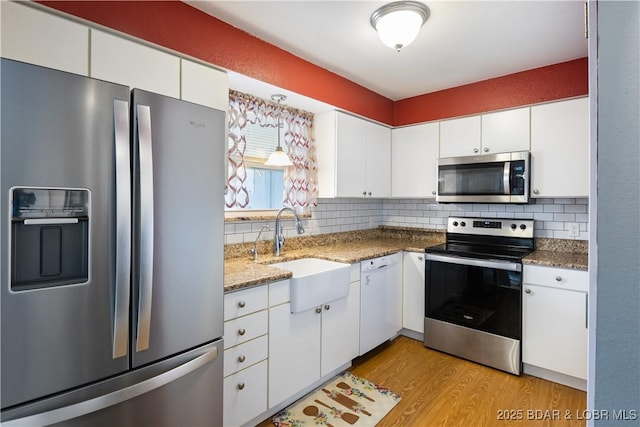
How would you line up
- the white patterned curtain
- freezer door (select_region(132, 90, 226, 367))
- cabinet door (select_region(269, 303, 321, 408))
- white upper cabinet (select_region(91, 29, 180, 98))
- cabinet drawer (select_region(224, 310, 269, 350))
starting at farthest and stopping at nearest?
1. the white patterned curtain
2. cabinet door (select_region(269, 303, 321, 408))
3. cabinet drawer (select_region(224, 310, 269, 350))
4. white upper cabinet (select_region(91, 29, 180, 98))
5. freezer door (select_region(132, 90, 226, 367))

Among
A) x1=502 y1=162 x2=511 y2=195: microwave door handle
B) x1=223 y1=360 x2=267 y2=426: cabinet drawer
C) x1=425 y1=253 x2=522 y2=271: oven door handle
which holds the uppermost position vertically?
x1=502 y1=162 x2=511 y2=195: microwave door handle

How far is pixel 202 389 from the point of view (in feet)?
4.86

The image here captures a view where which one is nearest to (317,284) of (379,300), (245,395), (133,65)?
(245,395)

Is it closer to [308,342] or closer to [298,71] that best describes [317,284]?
[308,342]

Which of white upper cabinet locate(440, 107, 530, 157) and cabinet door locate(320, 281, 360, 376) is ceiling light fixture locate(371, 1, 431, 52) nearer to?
white upper cabinet locate(440, 107, 530, 157)

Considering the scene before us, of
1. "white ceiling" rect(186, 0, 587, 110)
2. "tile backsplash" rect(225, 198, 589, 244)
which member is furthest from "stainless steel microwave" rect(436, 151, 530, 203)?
"white ceiling" rect(186, 0, 587, 110)

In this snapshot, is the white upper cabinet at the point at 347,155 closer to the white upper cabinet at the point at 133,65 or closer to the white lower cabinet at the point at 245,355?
the white lower cabinet at the point at 245,355

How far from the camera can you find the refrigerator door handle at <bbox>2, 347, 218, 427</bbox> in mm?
1015

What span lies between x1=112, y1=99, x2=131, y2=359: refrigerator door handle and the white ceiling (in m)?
1.01

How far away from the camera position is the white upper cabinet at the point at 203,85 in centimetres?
168

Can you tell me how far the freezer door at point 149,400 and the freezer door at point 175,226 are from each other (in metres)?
0.07

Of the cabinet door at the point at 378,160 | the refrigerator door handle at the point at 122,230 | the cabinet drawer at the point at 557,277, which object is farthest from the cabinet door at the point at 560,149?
the refrigerator door handle at the point at 122,230

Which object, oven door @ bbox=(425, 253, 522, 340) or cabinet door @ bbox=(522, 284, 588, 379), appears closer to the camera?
cabinet door @ bbox=(522, 284, 588, 379)

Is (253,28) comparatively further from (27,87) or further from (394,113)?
(394,113)
